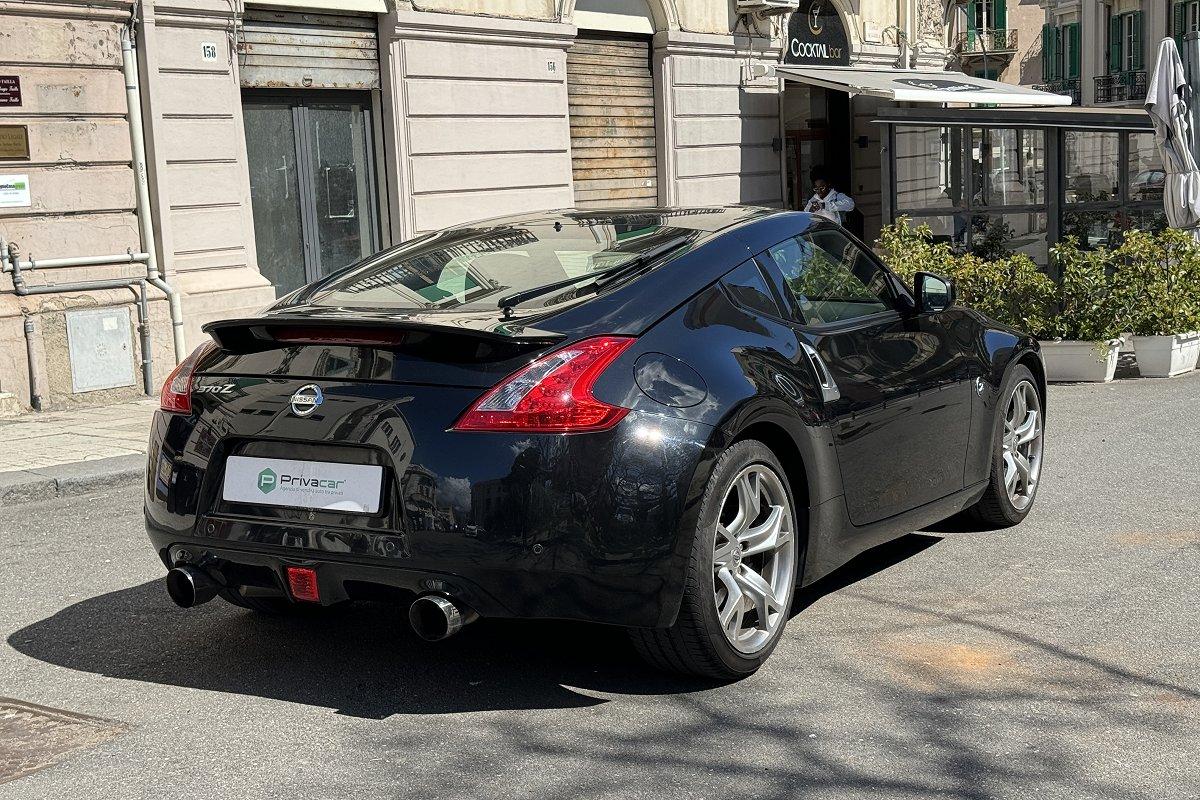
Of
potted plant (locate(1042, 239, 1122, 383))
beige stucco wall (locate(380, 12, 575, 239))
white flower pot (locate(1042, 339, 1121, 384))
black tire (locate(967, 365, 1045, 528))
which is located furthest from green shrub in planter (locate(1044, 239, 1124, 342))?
beige stucco wall (locate(380, 12, 575, 239))

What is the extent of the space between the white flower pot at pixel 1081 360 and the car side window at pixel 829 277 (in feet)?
22.1

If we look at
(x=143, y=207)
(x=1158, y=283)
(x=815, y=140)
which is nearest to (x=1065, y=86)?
(x=815, y=140)

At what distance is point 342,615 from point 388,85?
10.4 metres

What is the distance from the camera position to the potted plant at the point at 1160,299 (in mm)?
11828

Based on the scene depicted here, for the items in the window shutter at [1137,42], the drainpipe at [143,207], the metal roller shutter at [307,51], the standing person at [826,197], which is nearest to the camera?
the drainpipe at [143,207]

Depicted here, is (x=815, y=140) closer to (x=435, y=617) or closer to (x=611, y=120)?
(x=611, y=120)

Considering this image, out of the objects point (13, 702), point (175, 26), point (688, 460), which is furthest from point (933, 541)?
point (175, 26)

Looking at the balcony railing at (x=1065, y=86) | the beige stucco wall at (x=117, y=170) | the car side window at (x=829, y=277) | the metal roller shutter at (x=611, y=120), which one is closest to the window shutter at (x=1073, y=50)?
the balcony railing at (x=1065, y=86)

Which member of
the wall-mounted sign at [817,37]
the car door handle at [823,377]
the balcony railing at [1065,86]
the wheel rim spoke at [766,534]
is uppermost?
the balcony railing at [1065,86]

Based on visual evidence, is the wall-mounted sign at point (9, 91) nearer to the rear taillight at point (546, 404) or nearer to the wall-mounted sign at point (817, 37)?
the rear taillight at point (546, 404)

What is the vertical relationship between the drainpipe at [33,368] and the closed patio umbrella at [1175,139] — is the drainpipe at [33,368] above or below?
below

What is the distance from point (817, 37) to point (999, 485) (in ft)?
56.7

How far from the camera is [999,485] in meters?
6.07

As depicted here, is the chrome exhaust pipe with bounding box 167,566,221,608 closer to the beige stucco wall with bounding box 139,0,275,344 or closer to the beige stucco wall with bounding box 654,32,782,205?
the beige stucco wall with bounding box 139,0,275,344
